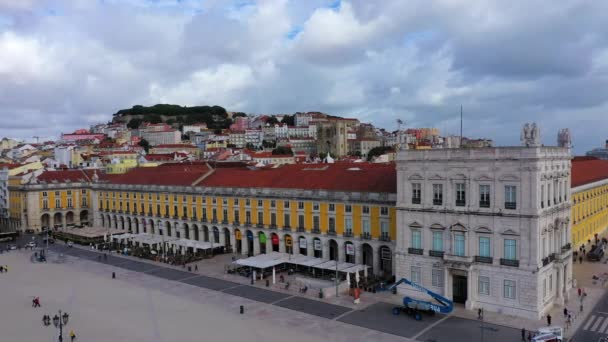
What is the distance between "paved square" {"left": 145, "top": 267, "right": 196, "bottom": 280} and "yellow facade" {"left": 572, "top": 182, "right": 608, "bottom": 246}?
133ft

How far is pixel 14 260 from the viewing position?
63094 mm

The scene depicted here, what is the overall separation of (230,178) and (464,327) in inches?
1513

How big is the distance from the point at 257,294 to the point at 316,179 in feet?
54.5

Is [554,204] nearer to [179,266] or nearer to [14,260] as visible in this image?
[179,266]

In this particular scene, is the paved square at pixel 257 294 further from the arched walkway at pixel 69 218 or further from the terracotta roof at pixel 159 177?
the arched walkway at pixel 69 218

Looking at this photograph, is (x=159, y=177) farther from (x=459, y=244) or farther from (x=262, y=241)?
(x=459, y=244)

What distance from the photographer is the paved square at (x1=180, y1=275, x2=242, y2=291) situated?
47531 mm

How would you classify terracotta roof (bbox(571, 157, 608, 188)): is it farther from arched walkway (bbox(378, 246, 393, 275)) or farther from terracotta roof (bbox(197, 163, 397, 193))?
arched walkway (bbox(378, 246, 393, 275))

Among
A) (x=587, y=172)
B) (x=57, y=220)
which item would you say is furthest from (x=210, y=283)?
(x=57, y=220)

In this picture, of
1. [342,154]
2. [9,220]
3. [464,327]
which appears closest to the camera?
[464,327]

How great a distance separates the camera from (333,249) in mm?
54031

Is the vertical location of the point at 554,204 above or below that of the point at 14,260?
above

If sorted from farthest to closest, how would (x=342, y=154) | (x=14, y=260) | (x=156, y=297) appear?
(x=342, y=154) < (x=14, y=260) < (x=156, y=297)

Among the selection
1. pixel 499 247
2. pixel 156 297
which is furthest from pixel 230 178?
pixel 499 247
